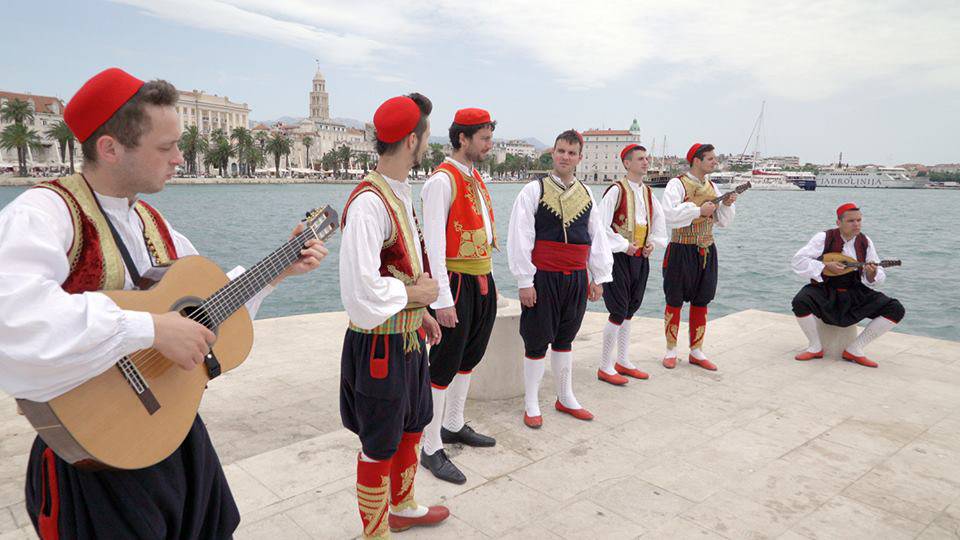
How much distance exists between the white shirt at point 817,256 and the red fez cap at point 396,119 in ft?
16.8

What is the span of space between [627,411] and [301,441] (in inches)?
99.4

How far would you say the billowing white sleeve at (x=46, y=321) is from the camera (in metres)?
1.28

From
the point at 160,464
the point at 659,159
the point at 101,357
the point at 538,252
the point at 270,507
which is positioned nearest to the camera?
the point at 101,357

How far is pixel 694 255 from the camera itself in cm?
592

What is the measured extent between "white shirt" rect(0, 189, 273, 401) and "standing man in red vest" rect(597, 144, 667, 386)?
4330mm

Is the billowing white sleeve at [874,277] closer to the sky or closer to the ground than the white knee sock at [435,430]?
closer to the sky

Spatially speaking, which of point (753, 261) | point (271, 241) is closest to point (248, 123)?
point (271, 241)

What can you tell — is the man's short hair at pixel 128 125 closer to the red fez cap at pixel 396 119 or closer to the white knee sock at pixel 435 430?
the red fez cap at pixel 396 119

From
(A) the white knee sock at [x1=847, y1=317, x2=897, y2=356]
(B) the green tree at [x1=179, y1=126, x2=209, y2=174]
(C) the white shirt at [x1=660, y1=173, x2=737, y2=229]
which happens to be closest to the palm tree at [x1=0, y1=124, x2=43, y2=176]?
(B) the green tree at [x1=179, y1=126, x2=209, y2=174]

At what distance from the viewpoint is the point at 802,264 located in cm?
627

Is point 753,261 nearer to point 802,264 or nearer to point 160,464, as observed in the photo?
point 802,264

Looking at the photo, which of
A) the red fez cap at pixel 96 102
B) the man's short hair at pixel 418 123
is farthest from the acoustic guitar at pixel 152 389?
the man's short hair at pixel 418 123

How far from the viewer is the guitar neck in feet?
6.16

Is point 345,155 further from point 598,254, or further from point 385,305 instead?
point 385,305
